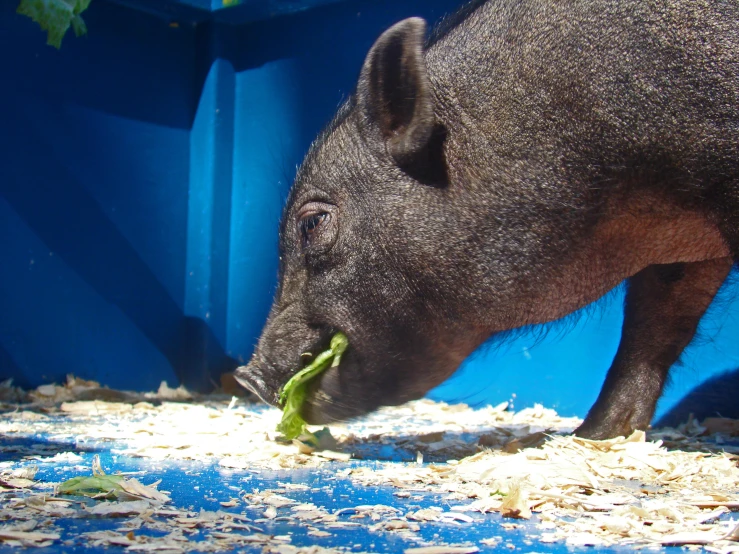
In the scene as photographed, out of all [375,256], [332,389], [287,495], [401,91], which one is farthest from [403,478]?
[401,91]

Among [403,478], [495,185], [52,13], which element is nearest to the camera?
[403,478]

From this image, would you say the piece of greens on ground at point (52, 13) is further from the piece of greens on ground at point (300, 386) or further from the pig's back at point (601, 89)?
the piece of greens on ground at point (300, 386)

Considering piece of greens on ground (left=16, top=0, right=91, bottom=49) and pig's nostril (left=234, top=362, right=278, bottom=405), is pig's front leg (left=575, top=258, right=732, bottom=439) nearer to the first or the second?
pig's nostril (left=234, top=362, right=278, bottom=405)

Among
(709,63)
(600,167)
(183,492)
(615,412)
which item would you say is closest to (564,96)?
(600,167)

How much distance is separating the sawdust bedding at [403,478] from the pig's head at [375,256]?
0.34 m

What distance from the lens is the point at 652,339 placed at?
388cm

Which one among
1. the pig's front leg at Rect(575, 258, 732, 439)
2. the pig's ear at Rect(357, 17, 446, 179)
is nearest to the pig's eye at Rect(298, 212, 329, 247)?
the pig's ear at Rect(357, 17, 446, 179)

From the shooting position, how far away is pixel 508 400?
5.24 m

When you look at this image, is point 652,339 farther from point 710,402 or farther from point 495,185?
point 495,185

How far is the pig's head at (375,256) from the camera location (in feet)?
10.5

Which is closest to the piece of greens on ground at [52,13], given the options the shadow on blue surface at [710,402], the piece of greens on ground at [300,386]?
the piece of greens on ground at [300,386]

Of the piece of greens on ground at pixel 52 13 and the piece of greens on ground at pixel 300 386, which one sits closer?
the piece of greens on ground at pixel 300 386

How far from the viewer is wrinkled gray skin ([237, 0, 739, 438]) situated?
2920 mm

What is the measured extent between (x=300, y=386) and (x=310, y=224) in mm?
660
